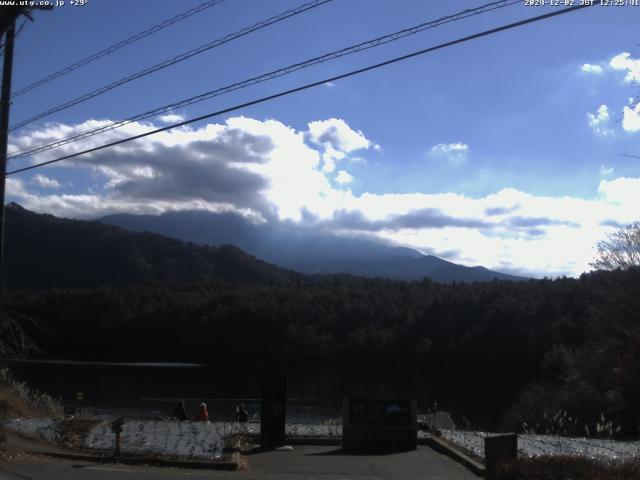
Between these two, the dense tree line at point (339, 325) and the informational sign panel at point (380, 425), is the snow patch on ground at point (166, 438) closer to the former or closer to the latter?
the informational sign panel at point (380, 425)

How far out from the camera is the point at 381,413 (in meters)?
18.2

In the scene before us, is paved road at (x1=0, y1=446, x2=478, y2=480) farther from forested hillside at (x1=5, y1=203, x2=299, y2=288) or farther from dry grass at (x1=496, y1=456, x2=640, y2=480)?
forested hillside at (x1=5, y1=203, x2=299, y2=288)

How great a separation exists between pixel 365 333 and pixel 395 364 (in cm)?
970

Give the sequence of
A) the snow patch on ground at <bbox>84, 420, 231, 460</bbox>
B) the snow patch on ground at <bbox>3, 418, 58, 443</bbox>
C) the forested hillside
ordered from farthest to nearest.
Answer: the forested hillside
the snow patch on ground at <bbox>3, 418, 58, 443</bbox>
the snow patch on ground at <bbox>84, 420, 231, 460</bbox>

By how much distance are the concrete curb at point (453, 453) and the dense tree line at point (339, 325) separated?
1801 inches

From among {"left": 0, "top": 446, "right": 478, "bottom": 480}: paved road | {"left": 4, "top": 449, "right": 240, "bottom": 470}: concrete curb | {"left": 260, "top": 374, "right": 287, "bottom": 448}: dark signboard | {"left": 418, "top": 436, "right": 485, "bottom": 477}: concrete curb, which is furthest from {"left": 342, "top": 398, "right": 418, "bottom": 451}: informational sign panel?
{"left": 4, "top": 449, "right": 240, "bottom": 470}: concrete curb

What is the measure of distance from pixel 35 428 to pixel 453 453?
9955 millimetres

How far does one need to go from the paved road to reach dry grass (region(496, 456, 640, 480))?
3176mm

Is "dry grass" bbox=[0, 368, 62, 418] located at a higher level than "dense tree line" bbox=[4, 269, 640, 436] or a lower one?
lower

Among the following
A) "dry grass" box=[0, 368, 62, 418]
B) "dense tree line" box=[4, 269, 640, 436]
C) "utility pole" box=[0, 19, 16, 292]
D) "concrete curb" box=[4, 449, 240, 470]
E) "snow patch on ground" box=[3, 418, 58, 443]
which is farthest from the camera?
"dense tree line" box=[4, 269, 640, 436]

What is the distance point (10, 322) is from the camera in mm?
22000

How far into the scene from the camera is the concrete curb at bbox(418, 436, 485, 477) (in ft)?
47.1

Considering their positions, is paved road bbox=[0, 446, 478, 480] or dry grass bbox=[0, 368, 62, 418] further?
dry grass bbox=[0, 368, 62, 418]

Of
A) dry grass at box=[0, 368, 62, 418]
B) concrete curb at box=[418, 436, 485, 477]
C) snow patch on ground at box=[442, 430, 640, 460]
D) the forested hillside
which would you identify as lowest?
concrete curb at box=[418, 436, 485, 477]
